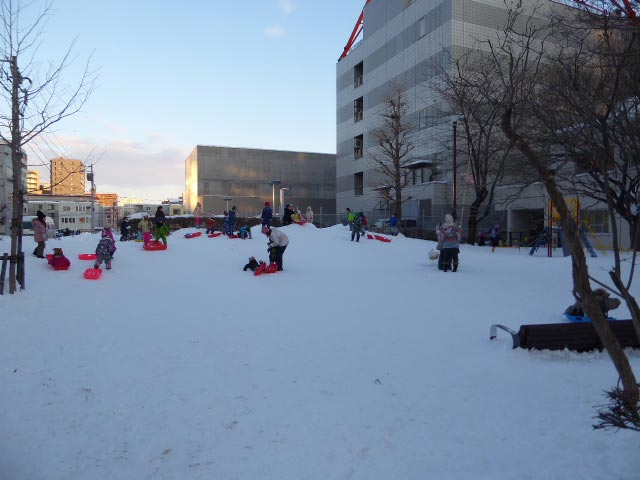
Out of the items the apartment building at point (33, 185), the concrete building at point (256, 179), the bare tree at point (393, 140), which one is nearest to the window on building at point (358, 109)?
the bare tree at point (393, 140)

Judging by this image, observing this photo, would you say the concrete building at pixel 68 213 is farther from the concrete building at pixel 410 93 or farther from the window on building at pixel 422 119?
the window on building at pixel 422 119

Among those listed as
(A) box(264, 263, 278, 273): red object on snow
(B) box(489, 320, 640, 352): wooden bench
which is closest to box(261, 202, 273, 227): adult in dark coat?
(A) box(264, 263, 278, 273): red object on snow

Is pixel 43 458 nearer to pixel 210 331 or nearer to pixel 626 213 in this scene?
pixel 210 331

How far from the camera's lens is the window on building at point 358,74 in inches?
1813

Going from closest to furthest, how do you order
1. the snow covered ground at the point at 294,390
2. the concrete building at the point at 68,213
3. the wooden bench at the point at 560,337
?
the snow covered ground at the point at 294,390
the wooden bench at the point at 560,337
the concrete building at the point at 68,213

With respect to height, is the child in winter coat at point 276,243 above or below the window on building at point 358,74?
below

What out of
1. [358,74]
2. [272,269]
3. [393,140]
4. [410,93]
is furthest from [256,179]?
[272,269]

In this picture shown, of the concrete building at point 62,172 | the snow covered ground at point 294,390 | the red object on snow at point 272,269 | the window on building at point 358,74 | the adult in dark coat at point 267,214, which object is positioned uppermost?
the window on building at point 358,74

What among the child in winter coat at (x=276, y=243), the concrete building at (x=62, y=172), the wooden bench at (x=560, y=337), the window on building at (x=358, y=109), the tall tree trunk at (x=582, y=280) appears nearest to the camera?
the tall tree trunk at (x=582, y=280)

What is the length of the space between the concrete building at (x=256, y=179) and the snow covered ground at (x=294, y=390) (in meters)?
45.7

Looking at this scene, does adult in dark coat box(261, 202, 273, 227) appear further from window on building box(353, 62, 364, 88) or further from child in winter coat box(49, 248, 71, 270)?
window on building box(353, 62, 364, 88)

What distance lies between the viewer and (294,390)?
16.8ft

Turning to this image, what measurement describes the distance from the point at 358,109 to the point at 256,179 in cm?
1927

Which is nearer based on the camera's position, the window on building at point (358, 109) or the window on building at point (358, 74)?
the window on building at point (358, 74)
